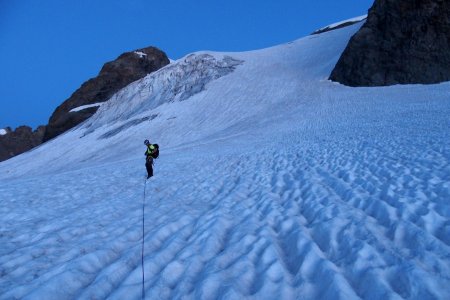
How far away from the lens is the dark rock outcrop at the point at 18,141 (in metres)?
75.6

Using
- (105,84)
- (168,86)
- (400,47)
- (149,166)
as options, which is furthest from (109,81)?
(149,166)

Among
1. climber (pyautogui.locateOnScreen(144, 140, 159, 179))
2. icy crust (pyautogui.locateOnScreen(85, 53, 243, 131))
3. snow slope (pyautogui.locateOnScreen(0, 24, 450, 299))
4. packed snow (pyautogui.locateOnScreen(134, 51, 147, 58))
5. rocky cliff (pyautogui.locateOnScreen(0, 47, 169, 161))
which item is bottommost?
snow slope (pyautogui.locateOnScreen(0, 24, 450, 299))

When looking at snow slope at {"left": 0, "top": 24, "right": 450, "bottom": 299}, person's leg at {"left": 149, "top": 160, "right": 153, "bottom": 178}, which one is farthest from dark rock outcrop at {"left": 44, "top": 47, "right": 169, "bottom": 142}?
person's leg at {"left": 149, "top": 160, "right": 153, "bottom": 178}

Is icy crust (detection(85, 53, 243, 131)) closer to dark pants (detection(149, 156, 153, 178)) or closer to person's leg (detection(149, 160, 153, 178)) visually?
dark pants (detection(149, 156, 153, 178))

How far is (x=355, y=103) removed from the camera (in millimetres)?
22828

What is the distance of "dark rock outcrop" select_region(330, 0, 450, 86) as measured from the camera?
26531 millimetres

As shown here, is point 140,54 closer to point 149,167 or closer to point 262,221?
point 149,167

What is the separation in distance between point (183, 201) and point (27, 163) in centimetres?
3055

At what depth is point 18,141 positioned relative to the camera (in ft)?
256

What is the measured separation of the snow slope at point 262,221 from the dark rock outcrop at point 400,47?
9.32 meters

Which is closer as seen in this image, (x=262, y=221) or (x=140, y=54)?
(x=262, y=221)

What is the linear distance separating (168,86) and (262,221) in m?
36.1

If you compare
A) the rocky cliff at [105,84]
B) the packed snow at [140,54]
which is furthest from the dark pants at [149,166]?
the packed snow at [140,54]

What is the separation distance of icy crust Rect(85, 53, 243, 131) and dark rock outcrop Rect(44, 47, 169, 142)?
478 inches
